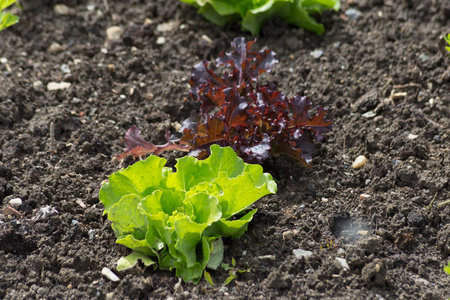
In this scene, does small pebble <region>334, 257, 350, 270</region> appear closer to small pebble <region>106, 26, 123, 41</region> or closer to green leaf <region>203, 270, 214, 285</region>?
green leaf <region>203, 270, 214, 285</region>

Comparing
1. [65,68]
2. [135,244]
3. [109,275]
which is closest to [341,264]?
[135,244]

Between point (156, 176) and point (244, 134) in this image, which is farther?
point (244, 134)

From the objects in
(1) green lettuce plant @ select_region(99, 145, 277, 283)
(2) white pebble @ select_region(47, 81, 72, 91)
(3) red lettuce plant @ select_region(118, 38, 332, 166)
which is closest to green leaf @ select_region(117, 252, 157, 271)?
(1) green lettuce plant @ select_region(99, 145, 277, 283)

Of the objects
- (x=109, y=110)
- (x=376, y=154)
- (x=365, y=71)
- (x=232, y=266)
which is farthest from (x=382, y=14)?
(x=232, y=266)

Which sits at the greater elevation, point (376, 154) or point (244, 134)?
point (244, 134)

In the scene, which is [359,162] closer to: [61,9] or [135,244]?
[135,244]

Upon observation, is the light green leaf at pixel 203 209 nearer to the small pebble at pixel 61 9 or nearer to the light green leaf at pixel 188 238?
the light green leaf at pixel 188 238

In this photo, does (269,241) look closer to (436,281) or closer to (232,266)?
(232,266)
